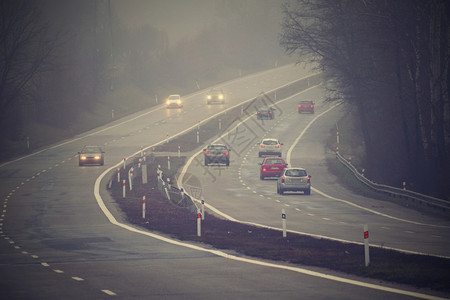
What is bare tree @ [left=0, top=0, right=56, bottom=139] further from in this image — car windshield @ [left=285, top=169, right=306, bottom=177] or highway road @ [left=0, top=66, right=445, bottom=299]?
car windshield @ [left=285, top=169, right=306, bottom=177]

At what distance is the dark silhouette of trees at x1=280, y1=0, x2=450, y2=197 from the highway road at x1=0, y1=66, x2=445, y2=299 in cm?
491

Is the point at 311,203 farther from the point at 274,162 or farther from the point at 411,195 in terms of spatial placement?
the point at 274,162

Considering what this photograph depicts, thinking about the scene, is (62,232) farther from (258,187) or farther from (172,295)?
(258,187)

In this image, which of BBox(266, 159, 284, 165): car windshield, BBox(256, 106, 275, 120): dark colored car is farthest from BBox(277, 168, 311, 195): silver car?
BBox(256, 106, 275, 120): dark colored car

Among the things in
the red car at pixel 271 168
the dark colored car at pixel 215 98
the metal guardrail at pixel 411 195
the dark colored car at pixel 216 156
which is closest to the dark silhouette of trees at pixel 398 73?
the metal guardrail at pixel 411 195

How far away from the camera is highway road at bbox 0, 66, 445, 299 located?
14.8m

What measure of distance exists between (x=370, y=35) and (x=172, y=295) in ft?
118

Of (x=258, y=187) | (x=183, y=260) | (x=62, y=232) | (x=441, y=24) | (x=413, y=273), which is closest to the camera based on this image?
(x=413, y=273)

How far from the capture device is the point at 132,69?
120625mm

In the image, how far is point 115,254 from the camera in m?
20.6

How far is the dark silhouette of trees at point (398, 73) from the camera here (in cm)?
4078

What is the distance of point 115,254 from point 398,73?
2779 cm

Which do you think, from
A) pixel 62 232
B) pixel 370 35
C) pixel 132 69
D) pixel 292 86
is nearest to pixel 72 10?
pixel 132 69

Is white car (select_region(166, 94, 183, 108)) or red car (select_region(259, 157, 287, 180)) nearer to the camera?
red car (select_region(259, 157, 287, 180))
